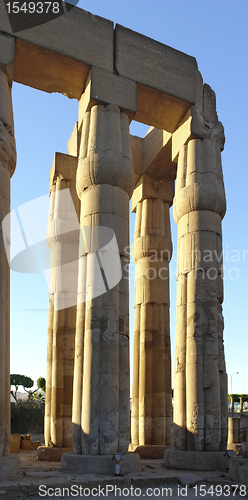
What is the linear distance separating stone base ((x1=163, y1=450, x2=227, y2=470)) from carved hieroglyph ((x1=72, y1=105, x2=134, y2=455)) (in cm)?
156

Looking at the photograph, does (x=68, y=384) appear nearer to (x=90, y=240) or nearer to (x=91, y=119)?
(x=90, y=240)

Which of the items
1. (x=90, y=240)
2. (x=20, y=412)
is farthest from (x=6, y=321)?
(x=20, y=412)

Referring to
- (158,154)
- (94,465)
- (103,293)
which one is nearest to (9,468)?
(94,465)

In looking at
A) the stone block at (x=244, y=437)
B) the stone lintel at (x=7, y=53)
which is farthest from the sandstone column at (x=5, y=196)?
the stone block at (x=244, y=437)

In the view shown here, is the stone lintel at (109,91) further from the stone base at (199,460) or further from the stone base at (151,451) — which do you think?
the stone base at (151,451)

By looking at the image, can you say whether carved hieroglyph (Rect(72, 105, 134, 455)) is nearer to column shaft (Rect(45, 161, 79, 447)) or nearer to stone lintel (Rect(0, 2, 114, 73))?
stone lintel (Rect(0, 2, 114, 73))

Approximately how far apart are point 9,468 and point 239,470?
4463mm

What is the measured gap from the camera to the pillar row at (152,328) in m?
15.3

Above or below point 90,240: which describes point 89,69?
above

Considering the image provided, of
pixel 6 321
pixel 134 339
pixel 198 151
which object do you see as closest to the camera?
pixel 6 321

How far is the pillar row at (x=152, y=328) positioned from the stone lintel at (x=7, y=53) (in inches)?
283

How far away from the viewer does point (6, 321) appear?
10.1 metres

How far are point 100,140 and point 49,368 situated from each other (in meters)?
7.22

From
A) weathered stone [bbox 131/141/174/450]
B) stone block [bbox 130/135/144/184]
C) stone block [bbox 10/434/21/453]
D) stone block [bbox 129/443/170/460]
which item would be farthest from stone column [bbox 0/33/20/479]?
stone block [bbox 10/434/21/453]
